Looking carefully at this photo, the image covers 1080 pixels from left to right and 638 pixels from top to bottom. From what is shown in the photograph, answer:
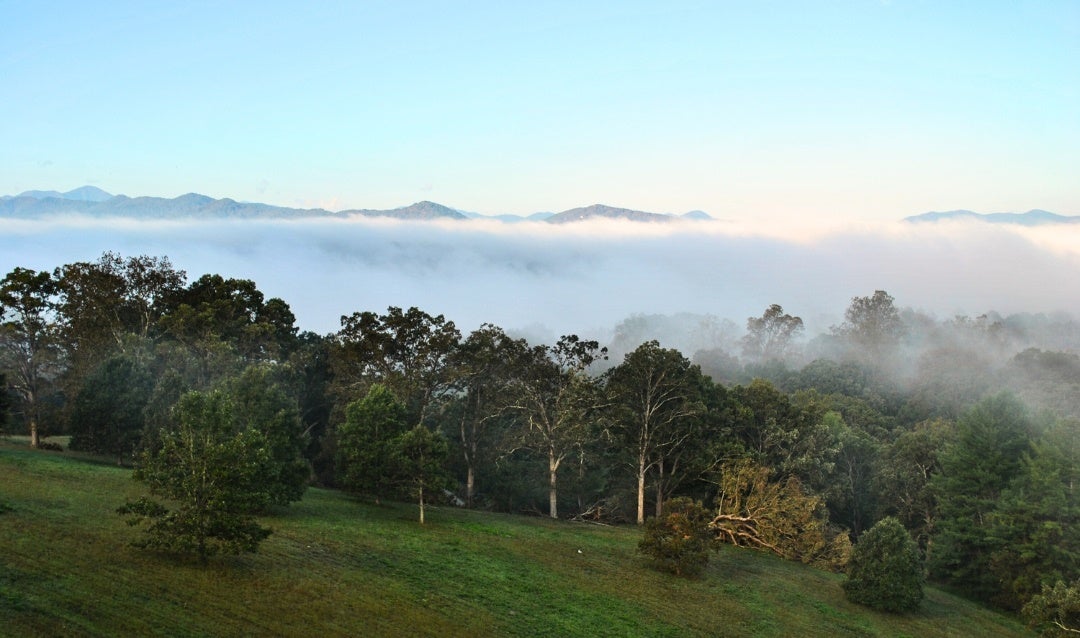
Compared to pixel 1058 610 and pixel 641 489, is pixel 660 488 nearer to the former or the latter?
pixel 641 489

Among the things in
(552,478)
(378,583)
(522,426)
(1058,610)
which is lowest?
(1058,610)

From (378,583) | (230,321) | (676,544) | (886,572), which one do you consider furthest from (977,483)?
(230,321)

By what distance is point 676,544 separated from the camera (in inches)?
1714

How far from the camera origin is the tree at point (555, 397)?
59500 millimetres

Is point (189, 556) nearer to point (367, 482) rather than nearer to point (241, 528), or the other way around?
point (241, 528)

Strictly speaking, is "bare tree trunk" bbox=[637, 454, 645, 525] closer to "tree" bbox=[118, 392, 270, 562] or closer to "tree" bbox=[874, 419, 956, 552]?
"tree" bbox=[874, 419, 956, 552]

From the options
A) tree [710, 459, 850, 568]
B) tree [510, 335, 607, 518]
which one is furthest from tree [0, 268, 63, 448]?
tree [710, 459, 850, 568]

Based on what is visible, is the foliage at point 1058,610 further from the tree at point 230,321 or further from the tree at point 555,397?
the tree at point 230,321

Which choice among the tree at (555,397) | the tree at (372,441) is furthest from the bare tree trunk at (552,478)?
the tree at (372,441)

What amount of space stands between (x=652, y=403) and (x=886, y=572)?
69.3ft

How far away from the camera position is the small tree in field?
4378 centimetres

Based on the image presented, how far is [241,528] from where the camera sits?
101 feet

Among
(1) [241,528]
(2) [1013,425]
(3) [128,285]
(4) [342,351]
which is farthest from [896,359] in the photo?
(1) [241,528]

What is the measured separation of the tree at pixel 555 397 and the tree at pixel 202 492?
93.9 feet
